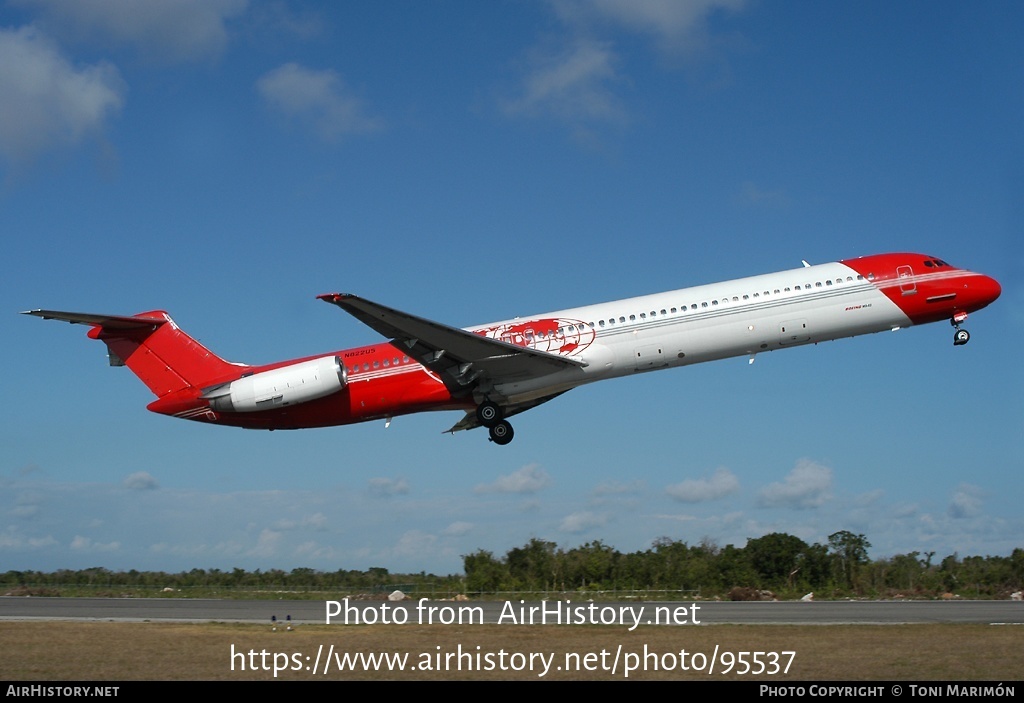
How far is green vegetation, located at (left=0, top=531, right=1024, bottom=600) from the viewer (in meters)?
38.4

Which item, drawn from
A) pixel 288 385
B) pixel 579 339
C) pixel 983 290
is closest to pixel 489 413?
pixel 579 339

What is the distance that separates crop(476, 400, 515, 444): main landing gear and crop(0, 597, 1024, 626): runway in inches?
187

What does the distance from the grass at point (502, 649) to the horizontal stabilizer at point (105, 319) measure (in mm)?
7851

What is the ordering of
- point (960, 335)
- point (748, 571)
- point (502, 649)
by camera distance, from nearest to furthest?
point (502, 649), point (960, 335), point (748, 571)

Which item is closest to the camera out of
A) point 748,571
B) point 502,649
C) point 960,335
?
point 502,649

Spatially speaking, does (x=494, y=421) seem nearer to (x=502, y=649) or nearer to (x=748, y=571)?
(x=502, y=649)

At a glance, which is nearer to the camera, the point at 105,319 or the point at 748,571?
the point at 105,319

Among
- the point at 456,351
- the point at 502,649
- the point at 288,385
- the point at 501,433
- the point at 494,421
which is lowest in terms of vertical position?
the point at 502,649

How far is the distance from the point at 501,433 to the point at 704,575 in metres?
16.8

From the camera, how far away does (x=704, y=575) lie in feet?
136

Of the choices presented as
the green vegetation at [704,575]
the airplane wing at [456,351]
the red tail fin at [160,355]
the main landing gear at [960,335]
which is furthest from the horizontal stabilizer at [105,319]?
the main landing gear at [960,335]
